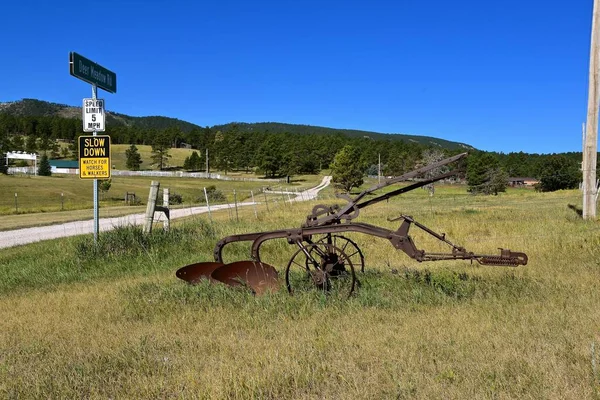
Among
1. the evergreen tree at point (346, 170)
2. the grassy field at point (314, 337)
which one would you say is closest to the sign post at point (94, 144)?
the grassy field at point (314, 337)

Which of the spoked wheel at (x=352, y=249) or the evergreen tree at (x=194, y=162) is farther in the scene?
the evergreen tree at (x=194, y=162)

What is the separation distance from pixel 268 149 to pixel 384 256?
371ft

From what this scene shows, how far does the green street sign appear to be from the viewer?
9.80 metres

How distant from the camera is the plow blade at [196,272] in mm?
7043

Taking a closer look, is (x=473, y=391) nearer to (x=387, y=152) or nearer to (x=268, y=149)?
(x=268, y=149)

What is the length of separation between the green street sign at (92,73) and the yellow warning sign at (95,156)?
4.31 feet

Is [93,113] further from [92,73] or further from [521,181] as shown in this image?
[521,181]

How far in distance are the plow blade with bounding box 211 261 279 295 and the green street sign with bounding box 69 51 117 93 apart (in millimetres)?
5899

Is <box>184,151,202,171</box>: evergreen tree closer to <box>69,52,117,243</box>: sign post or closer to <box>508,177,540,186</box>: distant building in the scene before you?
<box>508,177,540,186</box>: distant building

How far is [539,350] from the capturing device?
3.79 meters

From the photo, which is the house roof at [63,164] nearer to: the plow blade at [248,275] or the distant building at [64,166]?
the distant building at [64,166]

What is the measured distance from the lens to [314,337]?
4340mm

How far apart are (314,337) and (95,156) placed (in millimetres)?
8069

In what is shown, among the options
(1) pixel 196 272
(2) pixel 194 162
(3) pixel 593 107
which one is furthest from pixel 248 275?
(2) pixel 194 162
